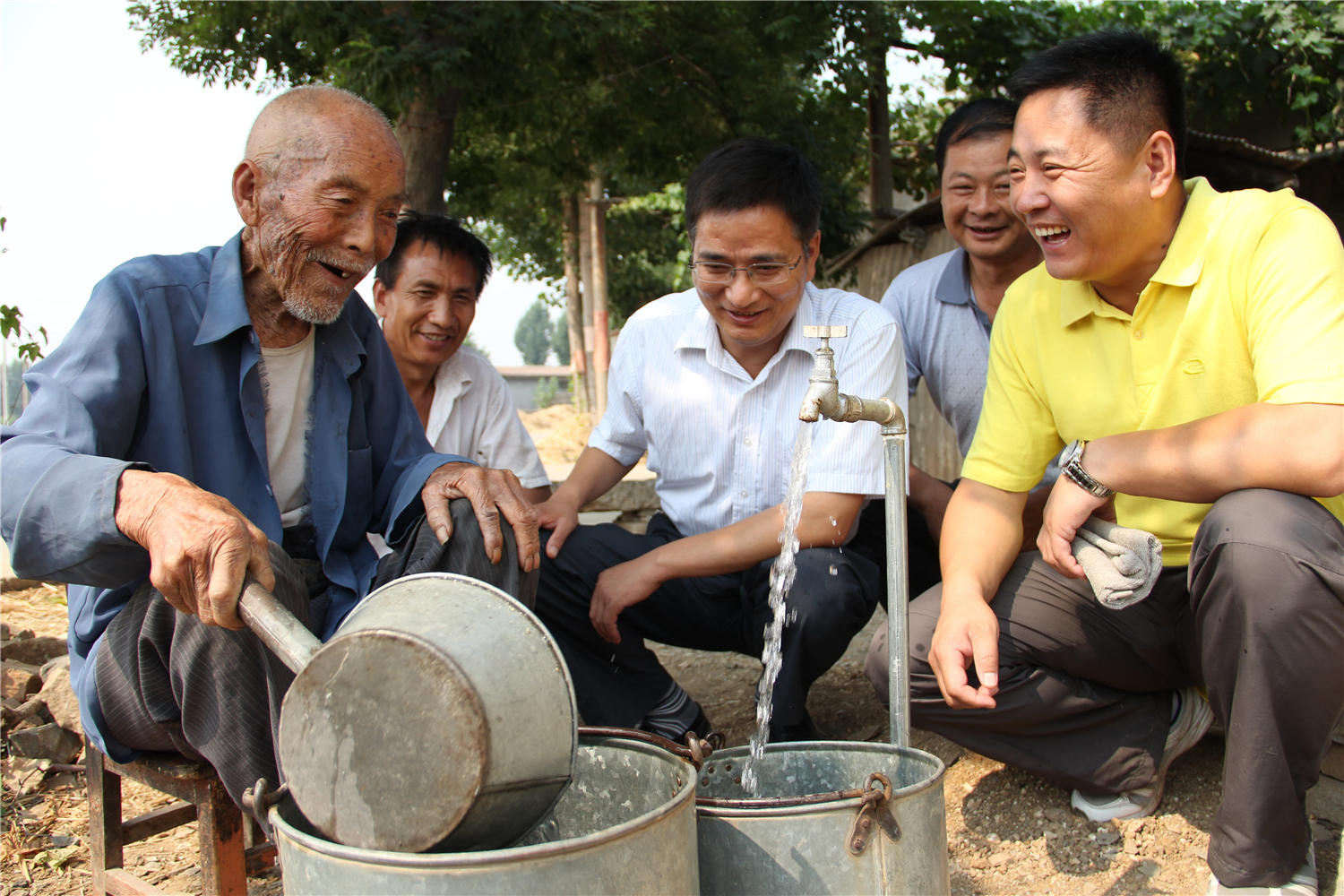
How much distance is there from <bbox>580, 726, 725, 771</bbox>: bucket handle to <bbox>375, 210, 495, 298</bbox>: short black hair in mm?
2078

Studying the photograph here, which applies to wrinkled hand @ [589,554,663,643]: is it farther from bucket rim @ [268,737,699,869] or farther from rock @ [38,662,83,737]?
rock @ [38,662,83,737]

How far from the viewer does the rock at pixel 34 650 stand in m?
3.88

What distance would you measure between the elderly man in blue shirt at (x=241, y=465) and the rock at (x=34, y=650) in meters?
2.05

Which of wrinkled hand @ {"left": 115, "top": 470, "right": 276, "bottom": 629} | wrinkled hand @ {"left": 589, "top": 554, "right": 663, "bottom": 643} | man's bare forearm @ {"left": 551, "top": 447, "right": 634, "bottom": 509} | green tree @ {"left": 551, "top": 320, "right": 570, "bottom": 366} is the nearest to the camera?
wrinkled hand @ {"left": 115, "top": 470, "right": 276, "bottom": 629}

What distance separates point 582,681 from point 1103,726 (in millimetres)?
1426

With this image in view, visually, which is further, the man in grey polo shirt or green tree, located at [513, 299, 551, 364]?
green tree, located at [513, 299, 551, 364]

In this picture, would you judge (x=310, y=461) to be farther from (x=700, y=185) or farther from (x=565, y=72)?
(x=565, y=72)

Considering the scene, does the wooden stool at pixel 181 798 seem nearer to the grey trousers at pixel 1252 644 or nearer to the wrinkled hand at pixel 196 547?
the wrinkled hand at pixel 196 547

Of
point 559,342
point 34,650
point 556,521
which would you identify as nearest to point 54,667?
point 34,650

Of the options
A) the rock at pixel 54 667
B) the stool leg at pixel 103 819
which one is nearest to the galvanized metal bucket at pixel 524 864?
the stool leg at pixel 103 819

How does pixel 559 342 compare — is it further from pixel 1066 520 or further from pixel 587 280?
pixel 1066 520

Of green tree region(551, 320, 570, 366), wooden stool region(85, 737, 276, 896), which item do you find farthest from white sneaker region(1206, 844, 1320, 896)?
green tree region(551, 320, 570, 366)

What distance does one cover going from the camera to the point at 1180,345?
2.29 meters

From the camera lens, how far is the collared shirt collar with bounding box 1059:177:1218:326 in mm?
2285
